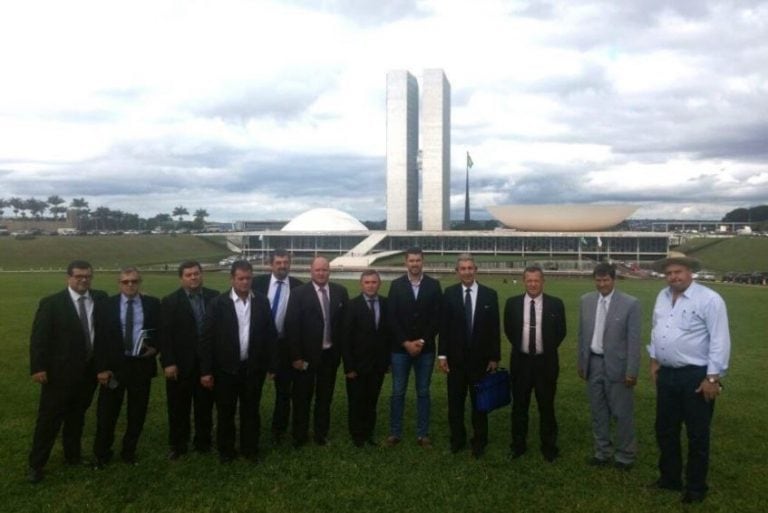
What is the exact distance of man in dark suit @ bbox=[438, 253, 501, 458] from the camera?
5.23 meters

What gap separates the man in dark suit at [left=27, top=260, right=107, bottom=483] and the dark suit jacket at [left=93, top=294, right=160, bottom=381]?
0.25 feet

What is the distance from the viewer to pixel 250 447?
5.07 metres

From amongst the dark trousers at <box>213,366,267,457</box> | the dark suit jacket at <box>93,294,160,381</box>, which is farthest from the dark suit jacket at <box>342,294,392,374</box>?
the dark suit jacket at <box>93,294,160,381</box>

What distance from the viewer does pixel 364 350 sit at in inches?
213

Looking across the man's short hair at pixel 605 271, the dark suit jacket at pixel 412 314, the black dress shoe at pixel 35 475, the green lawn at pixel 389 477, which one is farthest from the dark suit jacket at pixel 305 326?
the man's short hair at pixel 605 271

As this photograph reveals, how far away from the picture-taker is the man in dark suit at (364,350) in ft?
17.7

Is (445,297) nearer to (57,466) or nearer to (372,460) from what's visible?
(372,460)

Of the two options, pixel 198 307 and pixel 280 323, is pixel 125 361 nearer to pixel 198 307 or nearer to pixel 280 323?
pixel 198 307

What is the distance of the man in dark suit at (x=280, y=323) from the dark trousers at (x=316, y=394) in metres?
0.12

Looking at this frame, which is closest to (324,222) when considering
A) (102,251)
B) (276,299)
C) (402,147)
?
(402,147)

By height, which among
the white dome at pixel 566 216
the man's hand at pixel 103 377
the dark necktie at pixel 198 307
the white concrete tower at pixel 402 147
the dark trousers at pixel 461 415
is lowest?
the dark trousers at pixel 461 415

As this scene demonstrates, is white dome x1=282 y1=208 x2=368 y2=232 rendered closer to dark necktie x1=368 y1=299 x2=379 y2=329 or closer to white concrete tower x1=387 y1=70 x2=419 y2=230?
white concrete tower x1=387 y1=70 x2=419 y2=230

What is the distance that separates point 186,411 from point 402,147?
202 ft

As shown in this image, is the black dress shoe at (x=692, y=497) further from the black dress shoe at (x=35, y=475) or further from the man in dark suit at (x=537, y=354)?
the black dress shoe at (x=35, y=475)
